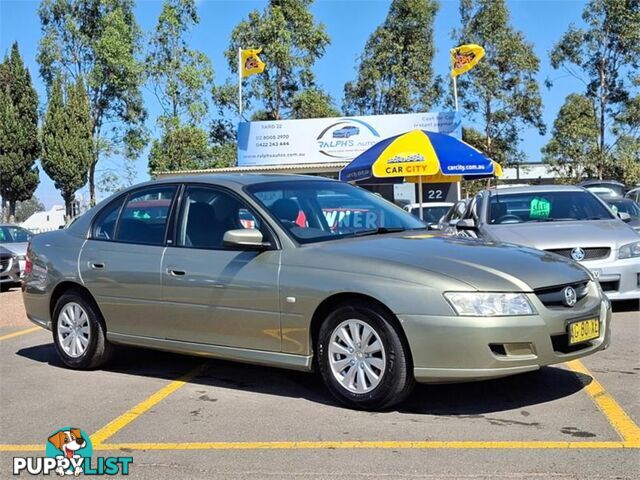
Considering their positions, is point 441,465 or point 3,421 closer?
point 441,465

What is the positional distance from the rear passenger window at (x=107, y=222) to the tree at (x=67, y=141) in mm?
28542

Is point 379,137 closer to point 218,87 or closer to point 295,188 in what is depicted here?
point 218,87

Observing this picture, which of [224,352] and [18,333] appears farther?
[18,333]

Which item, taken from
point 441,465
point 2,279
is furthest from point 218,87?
point 441,465

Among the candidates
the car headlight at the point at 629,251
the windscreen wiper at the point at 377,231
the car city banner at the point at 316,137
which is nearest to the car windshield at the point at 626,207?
the car headlight at the point at 629,251

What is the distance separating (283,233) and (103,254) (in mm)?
1841

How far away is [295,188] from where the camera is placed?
19.6 feet

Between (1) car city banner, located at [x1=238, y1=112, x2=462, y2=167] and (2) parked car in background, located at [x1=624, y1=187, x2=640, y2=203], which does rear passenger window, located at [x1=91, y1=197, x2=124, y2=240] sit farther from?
(1) car city banner, located at [x1=238, y1=112, x2=462, y2=167]

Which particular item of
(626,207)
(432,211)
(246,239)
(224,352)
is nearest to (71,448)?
(224,352)

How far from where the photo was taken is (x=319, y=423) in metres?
4.73

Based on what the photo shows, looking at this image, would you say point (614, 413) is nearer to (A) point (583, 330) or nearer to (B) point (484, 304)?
(A) point (583, 330)

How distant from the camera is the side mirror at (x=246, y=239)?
523cm

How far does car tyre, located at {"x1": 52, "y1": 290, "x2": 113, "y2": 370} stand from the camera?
642 centimetres

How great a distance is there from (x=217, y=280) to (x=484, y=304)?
1.97 m
